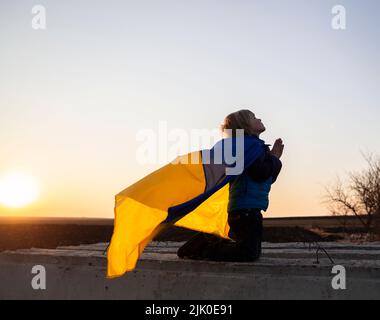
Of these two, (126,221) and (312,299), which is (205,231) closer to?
(126,221)

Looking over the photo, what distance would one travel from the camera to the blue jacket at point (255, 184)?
4.54 metres

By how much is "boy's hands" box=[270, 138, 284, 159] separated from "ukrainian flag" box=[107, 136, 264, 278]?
7.0 inches

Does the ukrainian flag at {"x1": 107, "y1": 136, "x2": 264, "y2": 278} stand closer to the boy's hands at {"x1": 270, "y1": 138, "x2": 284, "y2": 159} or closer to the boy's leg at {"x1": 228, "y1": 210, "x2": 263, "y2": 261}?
the boy's hands at {"x1": 270, "y1": 138, "x2": 284, "y2": 159}

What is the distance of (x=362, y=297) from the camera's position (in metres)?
3.80

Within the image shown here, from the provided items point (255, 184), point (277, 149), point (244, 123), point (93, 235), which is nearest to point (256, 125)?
point (244, 123)

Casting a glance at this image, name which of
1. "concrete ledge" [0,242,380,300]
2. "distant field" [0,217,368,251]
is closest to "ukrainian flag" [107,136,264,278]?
"concrete ledge" [0,242,380,300]

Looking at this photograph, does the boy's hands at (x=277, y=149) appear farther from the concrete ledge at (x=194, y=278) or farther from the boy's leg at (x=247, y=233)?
the concrete ledge at (x=194, y=278)

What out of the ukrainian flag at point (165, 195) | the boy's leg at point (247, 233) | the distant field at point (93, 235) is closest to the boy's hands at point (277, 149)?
the ukrainian flag at point (165, 195)

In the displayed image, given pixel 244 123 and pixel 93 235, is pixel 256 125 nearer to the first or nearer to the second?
pixel 244 123

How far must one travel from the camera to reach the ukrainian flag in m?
4.29
